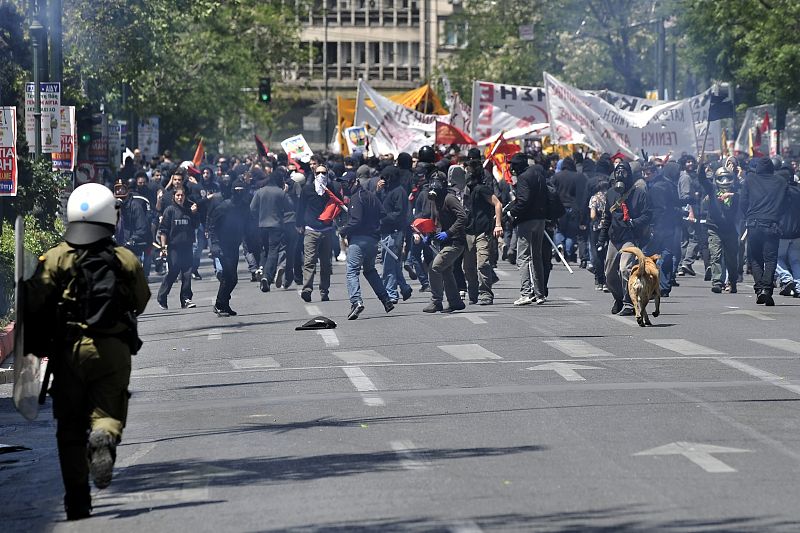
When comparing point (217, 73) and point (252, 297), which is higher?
point (217, 73)

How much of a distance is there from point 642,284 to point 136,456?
9262mm

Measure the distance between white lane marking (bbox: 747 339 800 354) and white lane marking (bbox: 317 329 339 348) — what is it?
409 centimetres

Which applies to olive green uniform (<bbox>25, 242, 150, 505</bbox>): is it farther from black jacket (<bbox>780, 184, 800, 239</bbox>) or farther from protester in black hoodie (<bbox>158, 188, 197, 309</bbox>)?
black jacket (<bbox>780, 184, 800, 239</bbox>)

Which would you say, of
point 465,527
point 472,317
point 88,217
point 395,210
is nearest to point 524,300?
point 472,317

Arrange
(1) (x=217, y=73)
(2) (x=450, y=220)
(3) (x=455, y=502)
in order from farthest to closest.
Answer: (1) (x=217, y=73)
(2) (x=450, y=220)
(3) (x=455, y=502)

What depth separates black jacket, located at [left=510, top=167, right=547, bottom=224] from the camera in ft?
70.9

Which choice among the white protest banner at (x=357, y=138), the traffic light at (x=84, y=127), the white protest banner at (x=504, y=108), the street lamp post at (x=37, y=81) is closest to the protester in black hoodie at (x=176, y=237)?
the street lamp post at (x=37, y=81)

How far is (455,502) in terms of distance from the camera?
855 cm

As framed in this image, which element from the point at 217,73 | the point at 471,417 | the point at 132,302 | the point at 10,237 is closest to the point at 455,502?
the point at 132,302

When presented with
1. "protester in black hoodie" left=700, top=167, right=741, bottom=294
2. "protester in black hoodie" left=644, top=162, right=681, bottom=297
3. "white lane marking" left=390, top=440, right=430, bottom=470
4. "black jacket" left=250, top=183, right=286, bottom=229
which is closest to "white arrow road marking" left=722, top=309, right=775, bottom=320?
"protester in black hoodie" left=644, top=162, right=681, bottom=297

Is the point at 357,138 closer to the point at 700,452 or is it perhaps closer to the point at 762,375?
the point at 762,375

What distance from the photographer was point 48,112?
1031 inches

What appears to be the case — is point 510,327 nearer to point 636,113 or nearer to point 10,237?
point 10,237

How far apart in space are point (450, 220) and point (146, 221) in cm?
805
